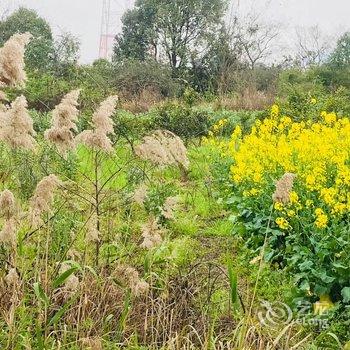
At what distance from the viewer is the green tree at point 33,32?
26.4 meters

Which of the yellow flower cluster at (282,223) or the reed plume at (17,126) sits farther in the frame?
the yellow flower cluster at (282,223)

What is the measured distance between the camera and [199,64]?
3117 centimetres

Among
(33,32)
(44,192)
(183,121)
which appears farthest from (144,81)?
(44,192)

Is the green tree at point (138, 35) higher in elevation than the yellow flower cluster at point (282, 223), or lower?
higher

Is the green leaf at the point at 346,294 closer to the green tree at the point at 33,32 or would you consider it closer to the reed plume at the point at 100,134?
the reed plume at the point at 100,134

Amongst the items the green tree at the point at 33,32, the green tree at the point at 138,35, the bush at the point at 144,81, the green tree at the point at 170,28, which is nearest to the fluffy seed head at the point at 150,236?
the bush at the point at 144,81

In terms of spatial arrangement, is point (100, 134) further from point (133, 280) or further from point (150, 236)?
point (133, 280)

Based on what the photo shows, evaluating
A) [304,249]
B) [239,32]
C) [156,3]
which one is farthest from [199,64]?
[304,249]

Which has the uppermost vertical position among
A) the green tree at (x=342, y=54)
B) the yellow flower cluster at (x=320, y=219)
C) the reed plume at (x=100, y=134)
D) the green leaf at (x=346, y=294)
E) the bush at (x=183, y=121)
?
the green tree at (x=342, y=54)

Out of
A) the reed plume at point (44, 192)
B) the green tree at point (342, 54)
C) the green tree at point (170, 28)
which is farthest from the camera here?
the green tree at point (170, 28)

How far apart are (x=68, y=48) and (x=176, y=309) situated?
85.5 ft

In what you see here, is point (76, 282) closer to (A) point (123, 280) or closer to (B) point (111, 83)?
(A) point (123, 280)

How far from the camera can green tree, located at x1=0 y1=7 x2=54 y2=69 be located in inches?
1038

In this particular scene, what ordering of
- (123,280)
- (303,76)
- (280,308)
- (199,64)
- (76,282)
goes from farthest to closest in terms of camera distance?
1. (199,64)
2. (303,76)
3. (280,308)
4. (123,280)
5. (76,282)
